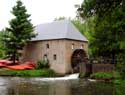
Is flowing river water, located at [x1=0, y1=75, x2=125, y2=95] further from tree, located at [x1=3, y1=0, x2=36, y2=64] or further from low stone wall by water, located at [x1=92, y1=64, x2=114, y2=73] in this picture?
tree, located at [x1=3, y1=0, x2=36, y2=64]

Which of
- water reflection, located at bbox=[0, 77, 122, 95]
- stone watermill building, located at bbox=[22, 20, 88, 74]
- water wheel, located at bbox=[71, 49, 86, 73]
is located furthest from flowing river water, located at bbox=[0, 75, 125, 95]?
water wheel, located at bbox=[71, 49, 86, 73]

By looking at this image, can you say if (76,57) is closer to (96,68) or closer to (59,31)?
(59,31)

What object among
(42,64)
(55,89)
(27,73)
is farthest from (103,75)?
(42,64)

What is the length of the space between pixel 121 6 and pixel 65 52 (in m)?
33.6

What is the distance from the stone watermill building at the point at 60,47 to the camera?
154ft

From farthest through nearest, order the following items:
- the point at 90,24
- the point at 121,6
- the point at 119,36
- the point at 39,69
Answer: the point at 39,69 → the point at 90,24 → the point at 119,36 → the point at 121,6

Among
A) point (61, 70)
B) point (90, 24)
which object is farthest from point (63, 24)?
point (90, 24)

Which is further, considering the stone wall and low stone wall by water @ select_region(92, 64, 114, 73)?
the stone wall

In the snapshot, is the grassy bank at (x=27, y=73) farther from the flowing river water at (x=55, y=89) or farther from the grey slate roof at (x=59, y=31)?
the flowing river water at (x=55, y=89)

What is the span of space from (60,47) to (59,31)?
2.47m

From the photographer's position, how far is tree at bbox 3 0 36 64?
1877 inches

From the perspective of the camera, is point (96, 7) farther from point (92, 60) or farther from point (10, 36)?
point (10, 36)

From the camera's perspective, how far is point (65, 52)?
4684 centimetres

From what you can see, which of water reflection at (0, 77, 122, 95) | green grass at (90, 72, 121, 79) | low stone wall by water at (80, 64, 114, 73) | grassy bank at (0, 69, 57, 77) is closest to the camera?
water reflection at (0, 77, 122, 95)
